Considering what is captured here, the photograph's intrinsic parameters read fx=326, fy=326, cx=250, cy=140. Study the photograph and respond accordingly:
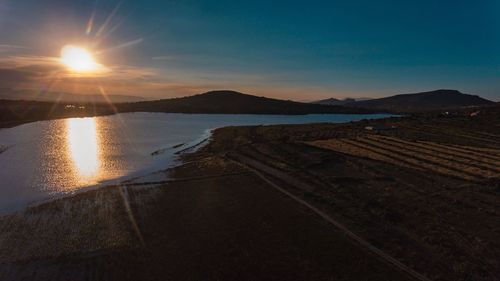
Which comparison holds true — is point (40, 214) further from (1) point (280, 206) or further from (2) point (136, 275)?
(1) point (280, 206)

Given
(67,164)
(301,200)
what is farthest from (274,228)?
(67,164)

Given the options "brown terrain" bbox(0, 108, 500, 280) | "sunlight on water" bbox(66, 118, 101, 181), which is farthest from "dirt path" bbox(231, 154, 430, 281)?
"sunlight on water" bbox(66, 118, 101, 181)

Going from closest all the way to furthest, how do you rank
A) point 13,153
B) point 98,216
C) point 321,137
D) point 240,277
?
point 240,277 < point 98,216 < point 13,153 < point 321,137

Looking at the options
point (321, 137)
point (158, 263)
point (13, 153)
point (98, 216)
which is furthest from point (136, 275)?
point (321, 137)

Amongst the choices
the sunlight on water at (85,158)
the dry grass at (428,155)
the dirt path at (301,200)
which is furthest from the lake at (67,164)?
the dry grass at (428,155)

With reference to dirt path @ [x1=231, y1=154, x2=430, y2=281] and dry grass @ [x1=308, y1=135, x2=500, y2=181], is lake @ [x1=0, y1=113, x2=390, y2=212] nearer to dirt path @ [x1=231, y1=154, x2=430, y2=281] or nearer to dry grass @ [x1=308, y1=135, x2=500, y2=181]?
dirt path @ [x1=231, y1=154, x2=430, y2=281]

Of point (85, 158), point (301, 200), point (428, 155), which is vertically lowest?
point (85, 158)

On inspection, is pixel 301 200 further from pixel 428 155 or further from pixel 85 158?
pixel 85 158

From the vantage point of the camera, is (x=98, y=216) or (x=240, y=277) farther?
(x=98, y=216)
